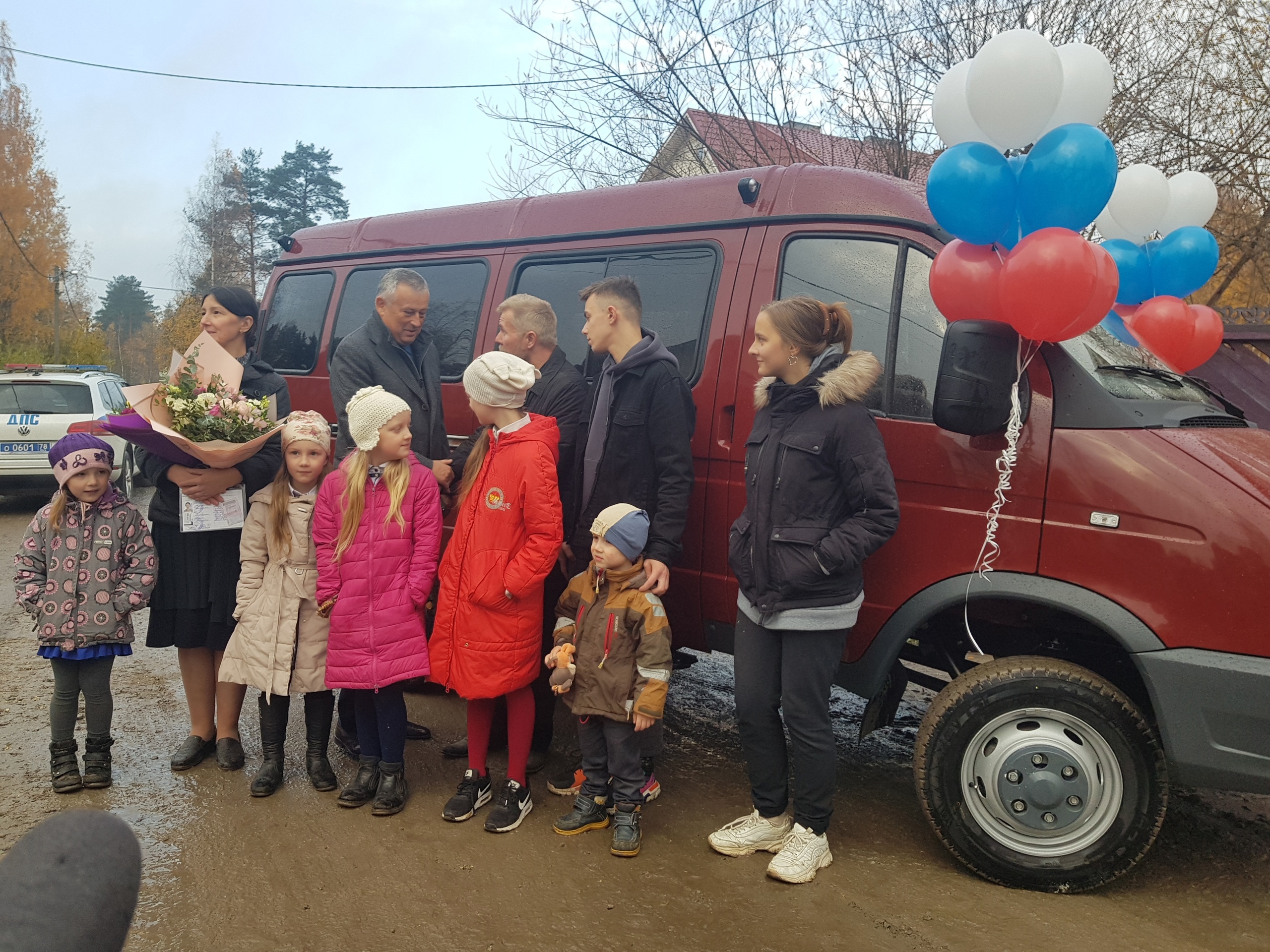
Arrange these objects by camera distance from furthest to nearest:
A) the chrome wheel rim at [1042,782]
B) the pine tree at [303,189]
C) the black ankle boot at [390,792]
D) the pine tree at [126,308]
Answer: the pine tree at [126,308] → the pine tree at [303,189] → the black ankle boot at [390,792] → the chrome wheel rim at [1042,782]

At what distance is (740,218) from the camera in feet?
13.1

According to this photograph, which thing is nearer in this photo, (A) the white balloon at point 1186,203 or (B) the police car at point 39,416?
(A) the white balloon at point 1186,203

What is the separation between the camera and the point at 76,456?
3.87 metres

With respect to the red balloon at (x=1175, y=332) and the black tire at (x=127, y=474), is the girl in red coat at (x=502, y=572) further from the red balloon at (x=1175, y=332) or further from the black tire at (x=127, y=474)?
the black tire at (x=127, y=474)

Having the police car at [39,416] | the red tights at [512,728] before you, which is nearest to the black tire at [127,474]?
the police car at [39,416]

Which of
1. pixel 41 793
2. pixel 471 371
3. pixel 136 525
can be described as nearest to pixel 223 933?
pixel 41 793

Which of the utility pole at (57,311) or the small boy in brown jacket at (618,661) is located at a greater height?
the utility pole at (57,311)

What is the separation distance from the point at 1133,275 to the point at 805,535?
2240mm

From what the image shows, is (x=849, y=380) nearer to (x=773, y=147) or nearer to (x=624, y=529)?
(x=624, y=529)

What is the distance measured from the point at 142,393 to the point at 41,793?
172 cm

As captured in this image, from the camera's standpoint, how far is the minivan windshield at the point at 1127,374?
3285 mm

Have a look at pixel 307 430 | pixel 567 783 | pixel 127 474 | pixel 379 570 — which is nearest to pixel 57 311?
pixel 127 474

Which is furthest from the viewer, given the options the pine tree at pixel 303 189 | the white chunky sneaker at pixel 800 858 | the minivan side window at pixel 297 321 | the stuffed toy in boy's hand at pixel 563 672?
the pine tree at pixel 303 189

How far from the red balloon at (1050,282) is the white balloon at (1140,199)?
148 cm
